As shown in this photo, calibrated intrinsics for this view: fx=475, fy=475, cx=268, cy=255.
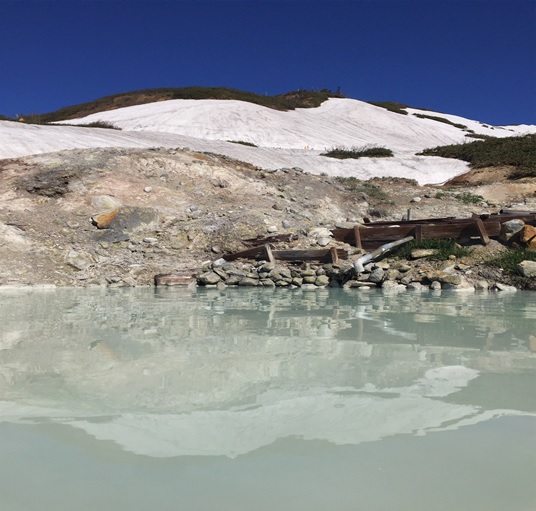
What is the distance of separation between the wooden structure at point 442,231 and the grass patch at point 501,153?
471 inches

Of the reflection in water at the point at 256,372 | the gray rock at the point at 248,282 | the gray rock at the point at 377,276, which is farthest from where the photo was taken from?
the gray rock at the point at 248,282

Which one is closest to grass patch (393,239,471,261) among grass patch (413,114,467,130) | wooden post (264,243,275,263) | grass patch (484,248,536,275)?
grass patch (484,248,536,275)

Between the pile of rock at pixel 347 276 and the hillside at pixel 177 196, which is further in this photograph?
the hillside at pixel 177 196

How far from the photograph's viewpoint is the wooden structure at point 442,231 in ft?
36.9

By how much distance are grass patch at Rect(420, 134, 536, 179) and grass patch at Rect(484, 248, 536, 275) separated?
43.7 ft

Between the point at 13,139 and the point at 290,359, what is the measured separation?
1844 centimetres

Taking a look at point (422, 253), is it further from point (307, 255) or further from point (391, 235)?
point (307, 255)

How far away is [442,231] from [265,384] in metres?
9.58

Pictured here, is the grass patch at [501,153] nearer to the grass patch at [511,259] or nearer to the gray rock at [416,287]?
the grass patch at [511,259]

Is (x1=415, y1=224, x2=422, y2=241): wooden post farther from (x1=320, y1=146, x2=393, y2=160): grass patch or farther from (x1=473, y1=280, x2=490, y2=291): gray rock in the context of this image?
(x1=320, y1=146, x2=393, y2=160): grass patch

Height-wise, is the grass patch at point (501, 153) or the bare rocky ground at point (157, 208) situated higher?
the grass patch at point (501, 153)

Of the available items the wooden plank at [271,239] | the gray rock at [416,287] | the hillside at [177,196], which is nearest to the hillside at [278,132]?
the hillside at [177,196]

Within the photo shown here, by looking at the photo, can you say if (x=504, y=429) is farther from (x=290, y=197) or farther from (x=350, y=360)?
(x=290, y=197)

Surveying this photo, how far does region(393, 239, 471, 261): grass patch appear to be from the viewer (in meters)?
10.7
